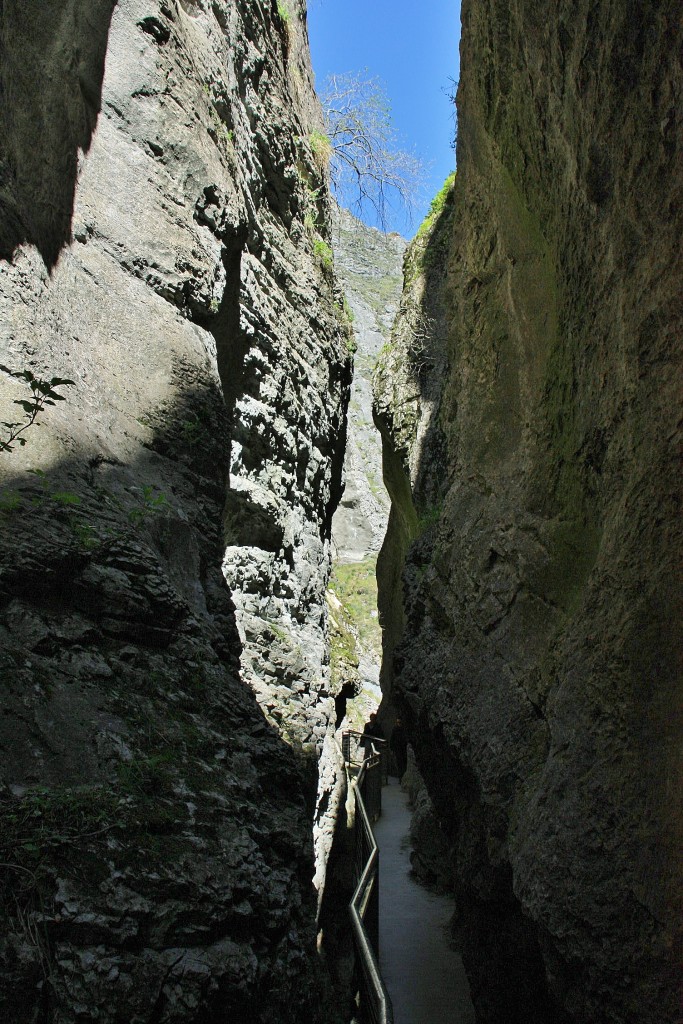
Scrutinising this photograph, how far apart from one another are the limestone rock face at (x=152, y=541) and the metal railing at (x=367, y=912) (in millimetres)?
734

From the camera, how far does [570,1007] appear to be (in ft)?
13.2

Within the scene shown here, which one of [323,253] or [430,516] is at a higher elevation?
[323,253]

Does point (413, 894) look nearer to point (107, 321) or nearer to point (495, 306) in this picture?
point (495, 306)

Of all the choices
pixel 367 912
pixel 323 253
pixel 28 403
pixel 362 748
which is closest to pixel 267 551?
pixel 367 912

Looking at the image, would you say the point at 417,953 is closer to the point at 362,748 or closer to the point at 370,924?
the point at 370,924

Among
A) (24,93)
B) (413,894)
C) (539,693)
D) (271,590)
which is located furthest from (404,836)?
(24,93)

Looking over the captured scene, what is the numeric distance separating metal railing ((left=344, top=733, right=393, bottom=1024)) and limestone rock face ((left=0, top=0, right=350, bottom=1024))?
0.73 metres

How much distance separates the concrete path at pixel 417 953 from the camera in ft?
24.8

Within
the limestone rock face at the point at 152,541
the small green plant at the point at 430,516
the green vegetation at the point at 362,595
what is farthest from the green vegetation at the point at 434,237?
the green vegetation at the point at 362,595

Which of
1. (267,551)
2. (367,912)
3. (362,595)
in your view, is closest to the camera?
(367,912)

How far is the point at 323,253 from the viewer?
35.9ft

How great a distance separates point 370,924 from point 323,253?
8.51 metres

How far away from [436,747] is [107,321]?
4.17 meters

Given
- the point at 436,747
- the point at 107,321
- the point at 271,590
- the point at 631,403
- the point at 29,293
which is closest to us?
the point at 631,403
